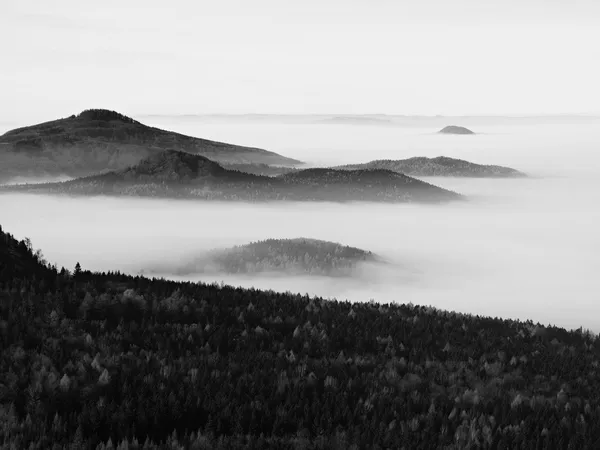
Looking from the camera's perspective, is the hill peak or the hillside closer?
the hillside

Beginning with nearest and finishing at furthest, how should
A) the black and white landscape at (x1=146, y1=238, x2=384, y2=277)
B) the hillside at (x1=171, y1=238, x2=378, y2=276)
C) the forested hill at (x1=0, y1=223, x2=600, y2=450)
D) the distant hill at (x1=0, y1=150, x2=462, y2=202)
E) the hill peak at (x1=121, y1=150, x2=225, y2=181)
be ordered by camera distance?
the forested hill at (x1=0, y1=223, x2=600, y2=450) → the black and white landscape at (x1=146, y1=238, x2=384, y2=277) → the hillside at (x1=171, y1=238, x2=378, y2=276) → the distant hill at (x1=0, y1=150, x2=462, y2=202) → the hill peak at (x1=121, y1=150, x2=225, y2=181)

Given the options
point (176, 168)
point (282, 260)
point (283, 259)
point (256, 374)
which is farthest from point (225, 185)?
point (256, 374)

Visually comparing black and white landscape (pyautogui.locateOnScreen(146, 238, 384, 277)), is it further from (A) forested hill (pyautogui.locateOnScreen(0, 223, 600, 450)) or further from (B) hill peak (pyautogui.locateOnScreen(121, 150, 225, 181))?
(B) hill peak (pyautogui.locateOnScreen(121, 150, 225, 181))

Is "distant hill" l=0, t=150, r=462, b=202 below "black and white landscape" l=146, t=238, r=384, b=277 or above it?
above

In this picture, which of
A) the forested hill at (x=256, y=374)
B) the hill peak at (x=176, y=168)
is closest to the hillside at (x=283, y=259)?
the forested hill at (x=256, y=374)

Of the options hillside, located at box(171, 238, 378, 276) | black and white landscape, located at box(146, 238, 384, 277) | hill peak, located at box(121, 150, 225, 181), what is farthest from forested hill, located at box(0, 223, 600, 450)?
hill peak, located at box(121, 150, 225, 181)

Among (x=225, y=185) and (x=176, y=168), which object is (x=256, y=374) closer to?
(x=225, y=185)

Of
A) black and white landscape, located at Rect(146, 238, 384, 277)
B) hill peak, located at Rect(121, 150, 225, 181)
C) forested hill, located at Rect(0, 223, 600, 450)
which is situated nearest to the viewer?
forested hill, located at Rect(0, 223, 600, 450)

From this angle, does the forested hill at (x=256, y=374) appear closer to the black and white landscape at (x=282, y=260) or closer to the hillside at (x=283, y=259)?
the black and white landscape at (x=282, y=260)
